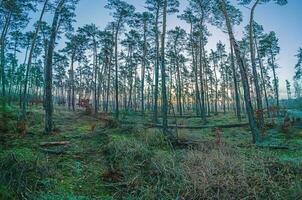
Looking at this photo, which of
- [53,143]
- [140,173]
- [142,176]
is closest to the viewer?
[142,176]

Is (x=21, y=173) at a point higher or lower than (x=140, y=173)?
higher

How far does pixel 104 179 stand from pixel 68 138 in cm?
574

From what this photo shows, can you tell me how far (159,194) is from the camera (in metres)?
5.76

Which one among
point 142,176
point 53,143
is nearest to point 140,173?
point 142,176

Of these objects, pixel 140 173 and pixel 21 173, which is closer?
pixel 21 173

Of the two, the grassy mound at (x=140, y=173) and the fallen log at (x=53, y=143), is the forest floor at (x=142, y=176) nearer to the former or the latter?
the grassy mound at (x=140, y=173)

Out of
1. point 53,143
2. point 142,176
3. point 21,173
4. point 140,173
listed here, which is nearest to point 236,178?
point 142,176

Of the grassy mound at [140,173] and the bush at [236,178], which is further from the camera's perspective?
the grassy mound at [140,173]

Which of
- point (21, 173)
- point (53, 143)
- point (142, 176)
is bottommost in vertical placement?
point (142, 176)

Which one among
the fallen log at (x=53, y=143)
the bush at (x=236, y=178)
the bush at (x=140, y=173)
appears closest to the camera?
the bush at (x=236, y=178)

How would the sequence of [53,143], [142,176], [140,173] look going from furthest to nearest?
[53,143] → [140,173] → [142,176]

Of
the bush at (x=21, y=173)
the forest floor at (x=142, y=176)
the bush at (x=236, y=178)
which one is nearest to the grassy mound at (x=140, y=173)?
the forest floor at (x=142, y=176)

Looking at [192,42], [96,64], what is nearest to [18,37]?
[96,64]

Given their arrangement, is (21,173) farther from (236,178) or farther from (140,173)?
(236,178)
